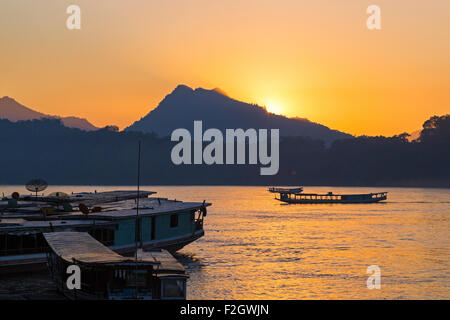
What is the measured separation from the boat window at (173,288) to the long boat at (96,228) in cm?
1216

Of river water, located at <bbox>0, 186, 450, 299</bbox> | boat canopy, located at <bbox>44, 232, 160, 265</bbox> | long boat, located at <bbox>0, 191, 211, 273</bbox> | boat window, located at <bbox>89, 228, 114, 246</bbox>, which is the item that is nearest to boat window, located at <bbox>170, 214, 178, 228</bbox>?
long boat, located at <bbox>0, 191, 211, 273</bbox>

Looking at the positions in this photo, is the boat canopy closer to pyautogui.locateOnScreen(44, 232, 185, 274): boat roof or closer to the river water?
pyautogui.locateOnScreen(44, 232, 185, 274): boat roof

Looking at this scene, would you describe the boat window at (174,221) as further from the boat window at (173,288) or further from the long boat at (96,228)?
the boat window at (173,288)

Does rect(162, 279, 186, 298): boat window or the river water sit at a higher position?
rect(162, 279, 186, 298): boat window

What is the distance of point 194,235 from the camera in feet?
194

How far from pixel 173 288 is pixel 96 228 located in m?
20.6

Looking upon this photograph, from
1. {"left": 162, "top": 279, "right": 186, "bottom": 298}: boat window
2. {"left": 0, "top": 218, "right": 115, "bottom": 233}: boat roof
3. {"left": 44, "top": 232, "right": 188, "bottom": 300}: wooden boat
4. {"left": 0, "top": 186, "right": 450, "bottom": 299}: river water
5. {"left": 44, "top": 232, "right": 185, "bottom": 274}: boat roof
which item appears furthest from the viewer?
{"left": 0, "top": 186, "right": 450, "bottom": 299}: river water

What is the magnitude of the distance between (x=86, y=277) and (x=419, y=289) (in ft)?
92.0

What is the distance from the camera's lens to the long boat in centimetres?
4094

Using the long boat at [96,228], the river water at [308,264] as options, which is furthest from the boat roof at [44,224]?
the river water at [308,264]

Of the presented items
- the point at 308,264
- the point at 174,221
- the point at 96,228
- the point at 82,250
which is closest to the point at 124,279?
the point at 82,250

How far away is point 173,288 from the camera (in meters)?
27.7

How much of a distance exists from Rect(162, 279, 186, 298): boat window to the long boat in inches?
479
